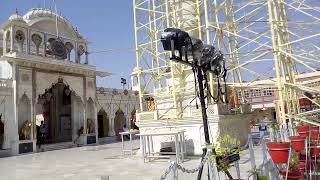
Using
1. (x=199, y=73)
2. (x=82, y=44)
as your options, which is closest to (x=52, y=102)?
(x=82, y=44)

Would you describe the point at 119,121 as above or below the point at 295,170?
above

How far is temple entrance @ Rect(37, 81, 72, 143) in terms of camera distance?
80.8 feet

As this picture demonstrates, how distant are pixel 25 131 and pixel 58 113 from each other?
23.9ft

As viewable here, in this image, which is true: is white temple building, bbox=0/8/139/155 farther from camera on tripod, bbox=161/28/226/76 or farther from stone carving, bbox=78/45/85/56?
camera on tripod, bbox=161/28/226/76

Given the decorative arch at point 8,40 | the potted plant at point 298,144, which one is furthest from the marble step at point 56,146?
the potted plant at point 298,144

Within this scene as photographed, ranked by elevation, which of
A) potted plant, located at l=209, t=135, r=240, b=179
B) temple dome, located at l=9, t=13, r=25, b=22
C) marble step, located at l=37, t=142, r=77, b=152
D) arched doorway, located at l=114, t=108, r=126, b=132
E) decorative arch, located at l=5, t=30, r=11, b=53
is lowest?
marble step, located at l=37, t=142, r=77, b=152

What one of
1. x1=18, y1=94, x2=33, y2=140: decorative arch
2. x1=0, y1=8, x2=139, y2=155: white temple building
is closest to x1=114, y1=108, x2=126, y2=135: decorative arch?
x1=0, y1=8, x2=139, y2=155: white temple building

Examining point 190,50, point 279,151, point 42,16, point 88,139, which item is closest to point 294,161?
point 279,151

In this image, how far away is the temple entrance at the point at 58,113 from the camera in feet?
80.8

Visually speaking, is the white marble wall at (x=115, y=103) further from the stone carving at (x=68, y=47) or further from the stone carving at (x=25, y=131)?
the stone carving at (x=25, y=131)

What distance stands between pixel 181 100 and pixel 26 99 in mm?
10575

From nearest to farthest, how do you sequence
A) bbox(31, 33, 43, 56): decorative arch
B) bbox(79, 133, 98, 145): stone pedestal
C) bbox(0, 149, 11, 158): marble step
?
bbox(0, 149, 11, 158): marble step, bbox(31, 33, 43, 56): decorative arch, bbox(79, 133, 98, 145): stone pedestal

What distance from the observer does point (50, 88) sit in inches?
854

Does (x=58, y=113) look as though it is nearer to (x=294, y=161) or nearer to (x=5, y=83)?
(x=5, y=83)
